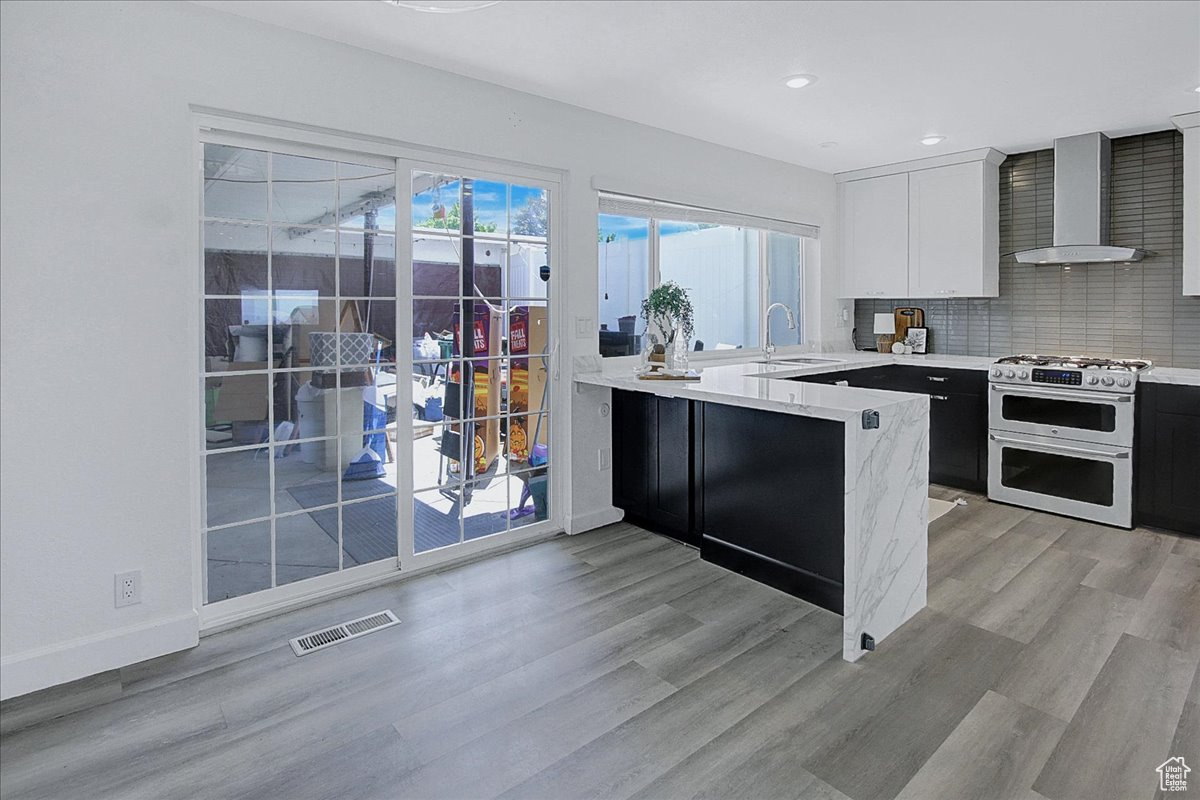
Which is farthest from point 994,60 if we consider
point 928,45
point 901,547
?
point 901,547

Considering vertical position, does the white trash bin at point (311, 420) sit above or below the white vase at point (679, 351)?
below

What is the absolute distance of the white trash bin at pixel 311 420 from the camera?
115 inches

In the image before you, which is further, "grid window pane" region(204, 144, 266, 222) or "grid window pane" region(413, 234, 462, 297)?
"grid window pane" region(413, 234, 462, 297)

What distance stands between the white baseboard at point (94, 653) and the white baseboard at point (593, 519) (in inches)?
74.6

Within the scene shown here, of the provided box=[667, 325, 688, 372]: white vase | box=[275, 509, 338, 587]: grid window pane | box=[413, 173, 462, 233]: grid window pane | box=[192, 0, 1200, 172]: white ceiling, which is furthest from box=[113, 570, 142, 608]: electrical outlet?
box=[667, 325, 688, 372]: white vase

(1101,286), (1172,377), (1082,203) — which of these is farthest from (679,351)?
(1101,286)

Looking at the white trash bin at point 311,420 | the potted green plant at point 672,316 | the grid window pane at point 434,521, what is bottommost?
the grid window pane at point 434,521

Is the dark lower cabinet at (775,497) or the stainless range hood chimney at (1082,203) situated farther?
the stainless range hood chimney at (1082,203)

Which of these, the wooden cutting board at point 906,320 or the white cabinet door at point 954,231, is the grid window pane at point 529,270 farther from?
the wooden cutting board at point 906,320

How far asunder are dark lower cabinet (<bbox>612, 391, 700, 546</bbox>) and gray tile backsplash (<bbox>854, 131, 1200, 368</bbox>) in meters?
3.06

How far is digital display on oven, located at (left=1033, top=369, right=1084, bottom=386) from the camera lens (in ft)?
13.1

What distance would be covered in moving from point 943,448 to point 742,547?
8.04 ft

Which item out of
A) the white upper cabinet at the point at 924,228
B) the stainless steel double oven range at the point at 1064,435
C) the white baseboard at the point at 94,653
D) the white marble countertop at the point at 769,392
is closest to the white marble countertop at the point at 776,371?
the white marble countertop at the point at 769,392

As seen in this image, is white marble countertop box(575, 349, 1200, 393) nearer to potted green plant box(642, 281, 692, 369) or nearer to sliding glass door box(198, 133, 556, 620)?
potted green plant box(642, 281, 692, 369)
